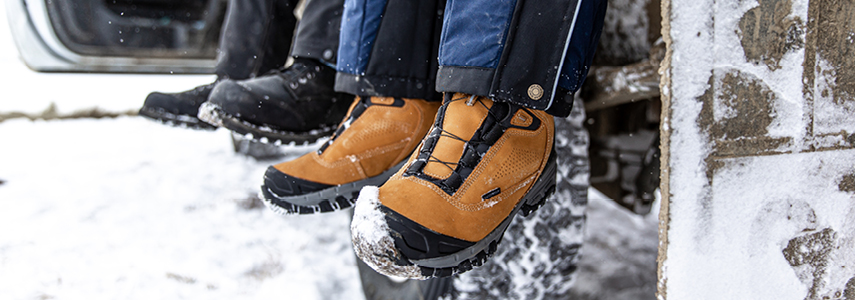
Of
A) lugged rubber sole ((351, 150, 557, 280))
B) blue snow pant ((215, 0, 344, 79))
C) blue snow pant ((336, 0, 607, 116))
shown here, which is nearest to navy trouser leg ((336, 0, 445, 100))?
blue snow pant ((336, 0, 607, 116))

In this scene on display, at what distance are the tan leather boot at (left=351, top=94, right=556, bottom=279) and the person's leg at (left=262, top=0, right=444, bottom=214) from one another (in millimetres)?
164

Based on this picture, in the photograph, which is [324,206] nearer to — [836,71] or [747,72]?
[747,72]

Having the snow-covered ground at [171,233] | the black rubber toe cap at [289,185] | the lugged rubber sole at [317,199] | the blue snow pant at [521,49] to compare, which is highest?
the blue snow pant at [521,49]

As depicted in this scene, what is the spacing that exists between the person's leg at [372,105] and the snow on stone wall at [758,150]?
0.43 metres

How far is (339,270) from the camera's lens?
4.07 ft

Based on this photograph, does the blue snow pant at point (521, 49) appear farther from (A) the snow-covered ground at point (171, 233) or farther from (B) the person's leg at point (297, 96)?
(A) the snow-covered ground at point (171, 233)

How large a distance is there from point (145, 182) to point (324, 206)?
140cm

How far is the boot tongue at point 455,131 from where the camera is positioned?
67cm

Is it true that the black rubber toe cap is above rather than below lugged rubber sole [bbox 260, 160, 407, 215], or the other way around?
above

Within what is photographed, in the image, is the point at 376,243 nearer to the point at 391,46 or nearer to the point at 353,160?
the point at 353,160

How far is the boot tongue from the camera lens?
672 mm

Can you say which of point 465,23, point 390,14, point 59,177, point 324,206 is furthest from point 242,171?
point 465,23

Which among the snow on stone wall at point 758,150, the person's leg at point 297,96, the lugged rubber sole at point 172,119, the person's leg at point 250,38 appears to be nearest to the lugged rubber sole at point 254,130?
the person's leg at point 297,96

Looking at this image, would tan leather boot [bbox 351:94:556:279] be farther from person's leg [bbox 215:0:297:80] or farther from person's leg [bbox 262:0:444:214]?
person's leg [bbox 215:0:297:80]
